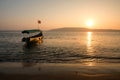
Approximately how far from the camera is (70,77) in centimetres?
1195

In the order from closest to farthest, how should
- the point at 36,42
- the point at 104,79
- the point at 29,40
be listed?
the point at 104,79 < the point at 29,40 < the point at 36,42

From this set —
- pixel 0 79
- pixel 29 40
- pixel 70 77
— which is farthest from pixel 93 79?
pixel 29 40

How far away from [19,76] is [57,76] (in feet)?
8.31

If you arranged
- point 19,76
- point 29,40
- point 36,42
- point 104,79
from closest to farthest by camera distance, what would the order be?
point 104,79
point 19,76
point 29,40
point 36,42

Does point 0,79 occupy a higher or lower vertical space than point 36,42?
higher

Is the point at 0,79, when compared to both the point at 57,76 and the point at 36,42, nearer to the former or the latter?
the point at 57,76

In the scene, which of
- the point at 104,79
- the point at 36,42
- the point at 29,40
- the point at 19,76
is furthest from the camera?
the point at 36,42

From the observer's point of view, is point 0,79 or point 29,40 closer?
point 0,79

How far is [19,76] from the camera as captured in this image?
1212 cm

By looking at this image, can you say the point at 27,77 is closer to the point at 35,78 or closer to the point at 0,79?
the point at 35,78

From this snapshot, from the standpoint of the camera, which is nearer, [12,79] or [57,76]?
[12,79]

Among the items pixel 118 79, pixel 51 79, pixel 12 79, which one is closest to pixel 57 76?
pixel 51 79

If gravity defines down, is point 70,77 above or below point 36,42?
above

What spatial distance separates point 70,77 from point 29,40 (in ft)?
97.8
